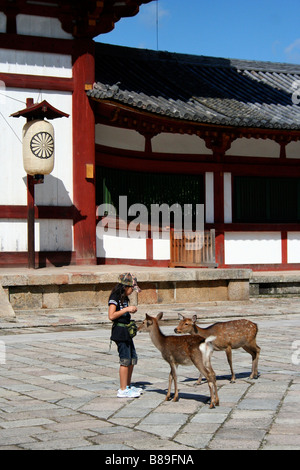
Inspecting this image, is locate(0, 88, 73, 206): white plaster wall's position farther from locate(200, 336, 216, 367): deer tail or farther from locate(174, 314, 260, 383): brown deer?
locate(200, 336, 216, 367): deer tail

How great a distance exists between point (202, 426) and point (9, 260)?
31.7 feet

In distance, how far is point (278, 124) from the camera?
651 inches

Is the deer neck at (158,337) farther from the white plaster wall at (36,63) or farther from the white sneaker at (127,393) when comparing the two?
the white plaster wall at (36,63)

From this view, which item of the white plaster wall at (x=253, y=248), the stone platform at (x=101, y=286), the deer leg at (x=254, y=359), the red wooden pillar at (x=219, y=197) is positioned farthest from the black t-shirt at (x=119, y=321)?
the red wooden pillar at (x=219, y=197)

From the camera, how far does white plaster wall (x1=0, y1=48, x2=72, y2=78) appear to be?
578 inches

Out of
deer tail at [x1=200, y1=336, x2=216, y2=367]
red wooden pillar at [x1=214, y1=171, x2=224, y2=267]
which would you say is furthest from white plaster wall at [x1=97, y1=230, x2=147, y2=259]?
deer tail at [x1=200, y1=336, x2=216, y2=367]

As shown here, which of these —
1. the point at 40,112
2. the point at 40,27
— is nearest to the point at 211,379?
the point at 40,112

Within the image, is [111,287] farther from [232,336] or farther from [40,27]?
[232,336]

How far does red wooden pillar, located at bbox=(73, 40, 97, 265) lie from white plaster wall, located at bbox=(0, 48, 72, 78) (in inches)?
8.8

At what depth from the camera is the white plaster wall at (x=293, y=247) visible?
1833 cm

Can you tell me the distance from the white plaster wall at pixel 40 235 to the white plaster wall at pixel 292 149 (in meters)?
6.46

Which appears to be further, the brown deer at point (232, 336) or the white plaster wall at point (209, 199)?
the white plaster wall at point (209, 199)

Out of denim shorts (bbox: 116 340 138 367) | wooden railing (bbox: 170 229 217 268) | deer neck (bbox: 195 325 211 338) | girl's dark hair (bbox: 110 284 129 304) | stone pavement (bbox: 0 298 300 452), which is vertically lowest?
stone pavement (bbox: 0 298 300 452)

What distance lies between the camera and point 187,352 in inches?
253
